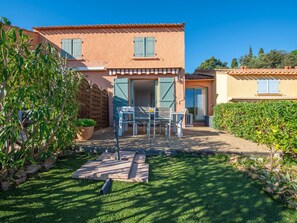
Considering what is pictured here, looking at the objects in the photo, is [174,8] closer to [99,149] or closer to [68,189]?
[99,149]

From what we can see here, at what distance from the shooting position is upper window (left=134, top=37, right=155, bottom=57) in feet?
41.9

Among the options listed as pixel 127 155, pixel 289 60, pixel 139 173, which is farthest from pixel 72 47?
pixel 289 60

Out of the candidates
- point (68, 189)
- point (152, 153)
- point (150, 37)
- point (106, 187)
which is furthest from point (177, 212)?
point (150, 37)

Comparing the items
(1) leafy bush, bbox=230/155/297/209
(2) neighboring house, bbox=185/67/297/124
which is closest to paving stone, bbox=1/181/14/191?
(1) leafy bush, bbox=230/155/297/209

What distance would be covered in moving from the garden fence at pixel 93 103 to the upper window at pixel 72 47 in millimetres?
3549

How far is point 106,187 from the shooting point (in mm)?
3389

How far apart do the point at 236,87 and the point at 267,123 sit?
1018 cm

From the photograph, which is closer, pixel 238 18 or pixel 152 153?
pixel 152 153

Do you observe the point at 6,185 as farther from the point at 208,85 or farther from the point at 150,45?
the point at 208,85

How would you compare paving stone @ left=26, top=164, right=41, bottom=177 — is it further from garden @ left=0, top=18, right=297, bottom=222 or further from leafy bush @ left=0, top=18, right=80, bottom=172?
leafy bush @ left=0, top=18, right=80, bottom=172

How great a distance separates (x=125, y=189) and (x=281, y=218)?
8.19 ft

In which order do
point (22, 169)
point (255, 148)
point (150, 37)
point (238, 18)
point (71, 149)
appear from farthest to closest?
point (238, 18) < point (150, 37) < point (255, 148) < point (71, 149) < point (22, 169)

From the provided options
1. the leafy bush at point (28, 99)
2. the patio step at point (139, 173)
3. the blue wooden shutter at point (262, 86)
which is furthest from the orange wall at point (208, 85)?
the leafy bush at point (28, 99)

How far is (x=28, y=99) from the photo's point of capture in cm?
353
